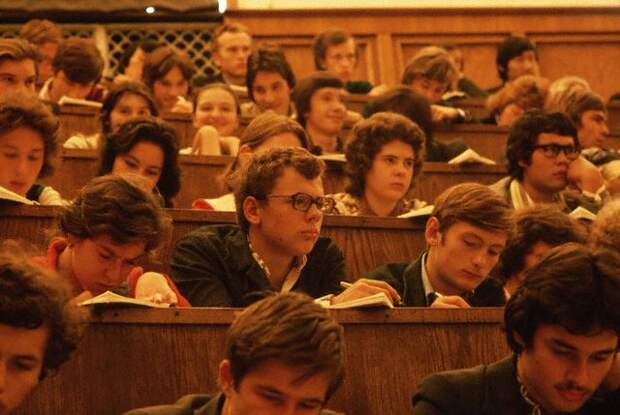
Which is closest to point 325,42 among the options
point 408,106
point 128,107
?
point 408,106

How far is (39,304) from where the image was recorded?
1.28 meters

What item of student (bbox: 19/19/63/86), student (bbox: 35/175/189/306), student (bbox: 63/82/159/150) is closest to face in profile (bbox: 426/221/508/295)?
student (bbox: 35/175/189/306)

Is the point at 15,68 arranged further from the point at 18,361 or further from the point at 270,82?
the point at 18,361

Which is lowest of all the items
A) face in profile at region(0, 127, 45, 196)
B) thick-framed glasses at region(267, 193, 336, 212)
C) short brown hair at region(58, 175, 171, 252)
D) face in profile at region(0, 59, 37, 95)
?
short brown hair at region(58, 175, 171, 252)

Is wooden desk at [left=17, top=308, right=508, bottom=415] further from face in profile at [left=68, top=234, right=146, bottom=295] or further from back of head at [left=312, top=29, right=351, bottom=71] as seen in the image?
back of head at [left=312, top=29, right=351, bottom=71]

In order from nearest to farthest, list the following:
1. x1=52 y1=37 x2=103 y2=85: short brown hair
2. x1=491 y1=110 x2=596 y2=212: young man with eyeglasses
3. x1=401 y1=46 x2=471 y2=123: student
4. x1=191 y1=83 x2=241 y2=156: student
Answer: x1=491 y1=110 x2=596 y2=212: young man with eyeglasses, x1=191 y1=83 x2=241 y2=156: student, x1=52 y1=37 x2=103 y2=85: short brown hair, x1=401 y1=46 x2=471 y2=123: student

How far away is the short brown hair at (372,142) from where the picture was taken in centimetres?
258

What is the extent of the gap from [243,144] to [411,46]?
2408mm

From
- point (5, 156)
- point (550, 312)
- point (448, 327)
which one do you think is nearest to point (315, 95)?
point (5, 156)

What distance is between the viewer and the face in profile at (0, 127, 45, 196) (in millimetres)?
2184

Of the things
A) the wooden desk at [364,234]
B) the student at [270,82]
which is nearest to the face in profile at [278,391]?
the wooden desk at [364,234]

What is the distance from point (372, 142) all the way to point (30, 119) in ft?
2.24

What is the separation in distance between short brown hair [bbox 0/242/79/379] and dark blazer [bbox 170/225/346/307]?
0.57 m

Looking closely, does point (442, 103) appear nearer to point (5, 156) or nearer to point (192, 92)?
point (192, 92)
